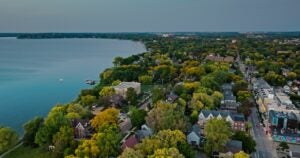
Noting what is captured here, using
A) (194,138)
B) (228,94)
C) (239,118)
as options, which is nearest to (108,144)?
(194,138)

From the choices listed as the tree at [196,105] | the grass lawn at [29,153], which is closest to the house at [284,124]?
the tree at [196,105]

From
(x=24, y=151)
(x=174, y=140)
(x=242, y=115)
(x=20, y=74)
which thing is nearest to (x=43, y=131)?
(x=24, y=151)

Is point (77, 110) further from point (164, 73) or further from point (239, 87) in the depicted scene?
point (164, 73)

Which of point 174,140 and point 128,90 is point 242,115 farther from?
point 128,90

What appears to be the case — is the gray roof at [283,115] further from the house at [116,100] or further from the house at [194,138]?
the house at [116,100]

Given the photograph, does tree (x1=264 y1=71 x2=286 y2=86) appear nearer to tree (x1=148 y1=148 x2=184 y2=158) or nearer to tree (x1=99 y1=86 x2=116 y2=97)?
tree (x1=99 y1=86 x2=116 y2=97)

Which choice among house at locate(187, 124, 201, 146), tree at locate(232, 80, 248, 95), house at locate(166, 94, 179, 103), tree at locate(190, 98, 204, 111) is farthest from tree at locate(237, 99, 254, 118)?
house at locate(187, 124, 201, 146)
